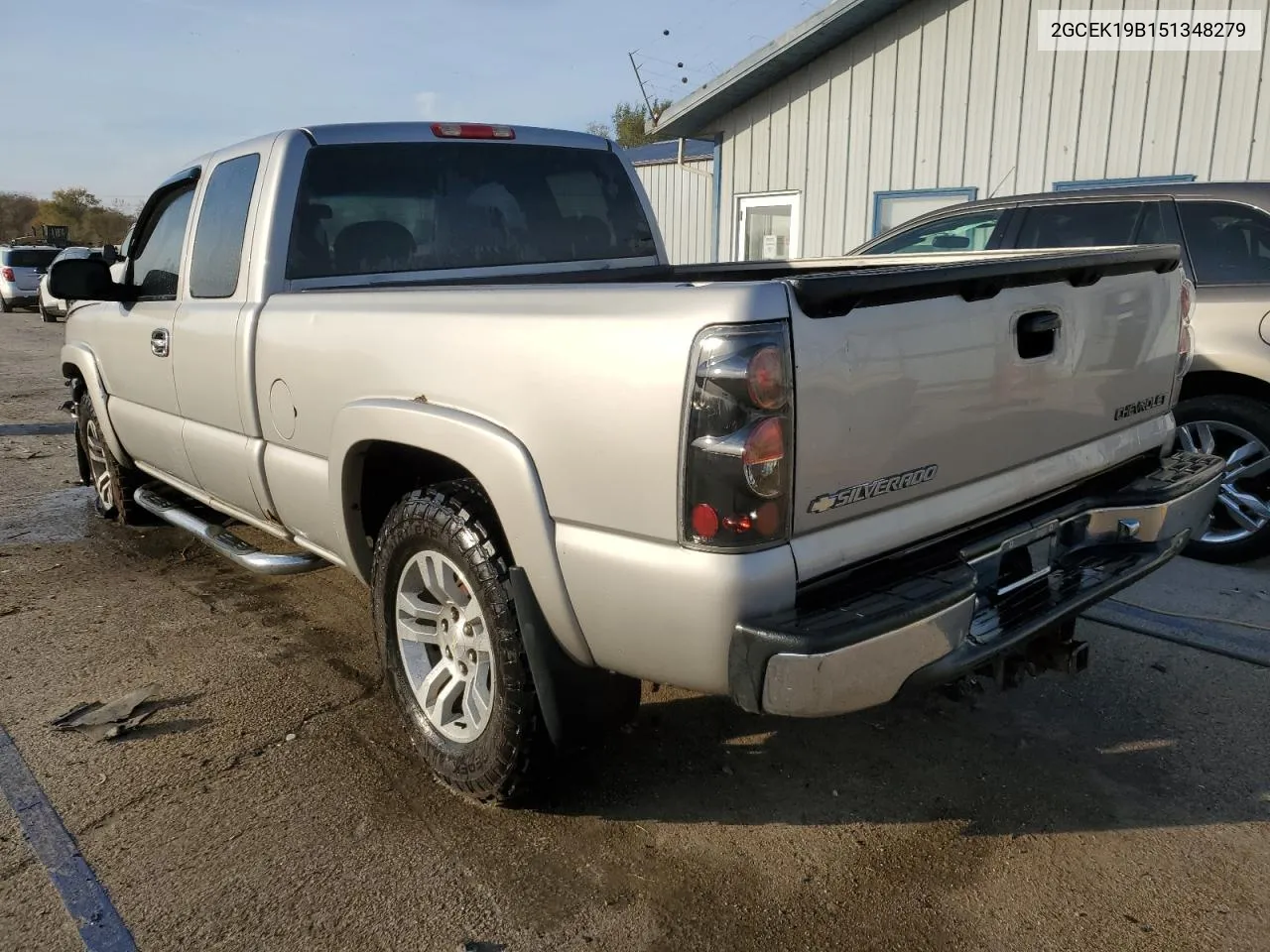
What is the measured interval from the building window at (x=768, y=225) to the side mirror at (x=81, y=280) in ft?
26.2

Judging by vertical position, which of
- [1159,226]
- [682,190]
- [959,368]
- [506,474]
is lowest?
[506,474]

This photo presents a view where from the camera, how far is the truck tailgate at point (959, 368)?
208 cm

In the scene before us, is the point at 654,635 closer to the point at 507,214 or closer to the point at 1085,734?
the point at 1085,734

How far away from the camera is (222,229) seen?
3916mm

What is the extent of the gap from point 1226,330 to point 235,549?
4631mm

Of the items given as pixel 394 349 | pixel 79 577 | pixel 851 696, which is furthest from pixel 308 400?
pixel 79 577

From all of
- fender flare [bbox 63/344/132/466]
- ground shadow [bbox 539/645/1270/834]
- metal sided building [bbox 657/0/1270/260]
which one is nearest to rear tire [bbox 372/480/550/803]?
ground shadow [bbox 539/645/1270/834]

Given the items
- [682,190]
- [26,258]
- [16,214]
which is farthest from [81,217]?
[682,190]

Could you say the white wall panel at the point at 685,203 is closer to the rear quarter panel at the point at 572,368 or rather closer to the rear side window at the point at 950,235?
the rear side window at the point at 950,235

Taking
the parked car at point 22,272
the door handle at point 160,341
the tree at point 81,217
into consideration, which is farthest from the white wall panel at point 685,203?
the tree at point 81,217

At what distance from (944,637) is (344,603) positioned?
3.18 metres

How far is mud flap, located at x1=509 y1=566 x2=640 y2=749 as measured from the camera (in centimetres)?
242

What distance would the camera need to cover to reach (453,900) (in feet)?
8.10

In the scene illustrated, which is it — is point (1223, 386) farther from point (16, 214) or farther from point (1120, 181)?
point (16, 214)
